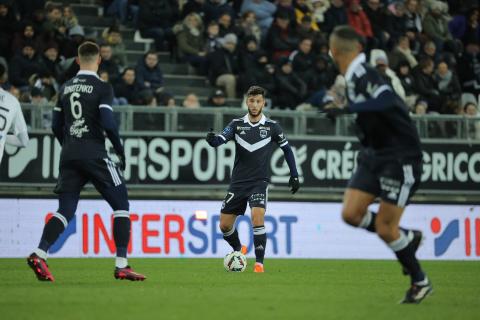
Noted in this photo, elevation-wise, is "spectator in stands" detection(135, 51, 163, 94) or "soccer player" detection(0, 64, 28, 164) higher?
"spectator in stands" detection(135, 51, 163, 94)

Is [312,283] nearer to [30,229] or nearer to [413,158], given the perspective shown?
[413,158]

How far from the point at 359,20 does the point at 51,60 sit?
26.8 ft

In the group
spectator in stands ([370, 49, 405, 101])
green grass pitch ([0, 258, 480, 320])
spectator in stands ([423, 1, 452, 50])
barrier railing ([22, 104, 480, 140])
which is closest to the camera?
green grass pitch ([0, 258, 480, 320])

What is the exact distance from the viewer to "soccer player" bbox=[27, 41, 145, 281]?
38.0ft

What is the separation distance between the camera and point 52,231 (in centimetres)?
1158

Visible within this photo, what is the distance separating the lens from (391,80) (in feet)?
73.5

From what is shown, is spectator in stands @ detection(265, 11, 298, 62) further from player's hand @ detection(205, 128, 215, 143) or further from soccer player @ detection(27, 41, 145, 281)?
soccer player @ detection(27, 41, 145, 281)

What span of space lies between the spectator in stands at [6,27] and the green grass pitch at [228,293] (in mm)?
6419

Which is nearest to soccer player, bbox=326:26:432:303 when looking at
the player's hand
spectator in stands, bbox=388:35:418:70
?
the player's hand

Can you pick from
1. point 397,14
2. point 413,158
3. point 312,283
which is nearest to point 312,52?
point 397,14

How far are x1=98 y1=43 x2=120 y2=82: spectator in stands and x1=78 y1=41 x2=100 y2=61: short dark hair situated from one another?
9119 millimetres

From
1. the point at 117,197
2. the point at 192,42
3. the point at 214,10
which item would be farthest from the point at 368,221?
the point at 214,10

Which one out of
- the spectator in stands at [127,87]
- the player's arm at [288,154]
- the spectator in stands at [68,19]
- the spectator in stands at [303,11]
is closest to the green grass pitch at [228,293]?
the player's arm at [288,154]

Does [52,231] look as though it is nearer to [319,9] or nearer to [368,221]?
[368,221]
